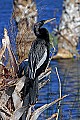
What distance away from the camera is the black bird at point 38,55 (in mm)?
4905

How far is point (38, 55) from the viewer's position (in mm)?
5176

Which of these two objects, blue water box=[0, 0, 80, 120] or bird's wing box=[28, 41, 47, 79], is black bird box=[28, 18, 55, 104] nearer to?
bird's wing box=[28, 41, 47, 79]

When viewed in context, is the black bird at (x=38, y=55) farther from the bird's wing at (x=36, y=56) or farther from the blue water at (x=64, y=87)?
the blue water at (x=64, y=87)

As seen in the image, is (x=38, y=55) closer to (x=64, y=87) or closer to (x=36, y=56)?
(x=36, y=56)

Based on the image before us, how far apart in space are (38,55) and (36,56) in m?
0.08

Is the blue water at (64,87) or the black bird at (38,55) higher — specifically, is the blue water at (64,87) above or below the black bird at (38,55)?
below

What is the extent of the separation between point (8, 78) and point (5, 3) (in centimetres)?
1750

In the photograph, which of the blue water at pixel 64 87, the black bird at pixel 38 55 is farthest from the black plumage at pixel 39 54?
the blue water at pixel 64 87

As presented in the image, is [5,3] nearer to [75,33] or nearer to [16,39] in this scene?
[75,33]

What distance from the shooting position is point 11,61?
4.89 meters

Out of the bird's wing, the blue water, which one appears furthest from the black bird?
the blue water

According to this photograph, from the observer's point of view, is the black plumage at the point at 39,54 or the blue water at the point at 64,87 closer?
the black plumage at the point at 39,54

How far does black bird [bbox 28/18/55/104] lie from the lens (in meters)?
4.91

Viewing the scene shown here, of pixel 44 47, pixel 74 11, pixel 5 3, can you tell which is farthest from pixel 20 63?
pixel 5 3
